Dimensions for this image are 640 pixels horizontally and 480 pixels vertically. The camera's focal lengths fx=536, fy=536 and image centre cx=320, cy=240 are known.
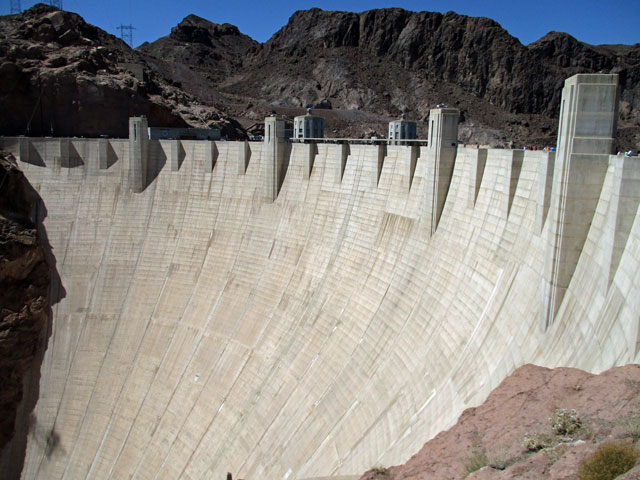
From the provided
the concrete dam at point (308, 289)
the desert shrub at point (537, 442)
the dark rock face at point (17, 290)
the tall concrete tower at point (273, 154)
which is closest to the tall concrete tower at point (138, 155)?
the concrete dam at point (308, 289)

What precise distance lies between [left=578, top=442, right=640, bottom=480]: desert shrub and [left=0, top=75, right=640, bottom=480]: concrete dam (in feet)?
11.3

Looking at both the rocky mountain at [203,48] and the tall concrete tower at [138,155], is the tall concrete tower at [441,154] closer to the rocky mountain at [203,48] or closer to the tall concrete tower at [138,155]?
the tall concrete tower at [138,155]

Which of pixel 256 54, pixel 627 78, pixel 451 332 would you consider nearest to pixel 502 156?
pixel 451 332

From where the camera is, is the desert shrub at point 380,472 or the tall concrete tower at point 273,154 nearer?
the desert shrub at point 380,472

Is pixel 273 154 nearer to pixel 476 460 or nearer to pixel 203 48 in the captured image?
pixel 476 460

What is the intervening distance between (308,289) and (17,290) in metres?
15.8

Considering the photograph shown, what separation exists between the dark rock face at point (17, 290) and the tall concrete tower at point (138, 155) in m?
5.92

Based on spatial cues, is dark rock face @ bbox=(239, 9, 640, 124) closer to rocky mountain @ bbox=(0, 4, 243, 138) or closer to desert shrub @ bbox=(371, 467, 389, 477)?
rocky mountain @ bbox=(0, 4, 243, 138)

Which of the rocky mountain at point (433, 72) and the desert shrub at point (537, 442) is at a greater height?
the rocky mountain at point (433, 72)

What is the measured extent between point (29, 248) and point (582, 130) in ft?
88.5

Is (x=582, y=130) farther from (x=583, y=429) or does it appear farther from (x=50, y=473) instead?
(x=50, y=473)

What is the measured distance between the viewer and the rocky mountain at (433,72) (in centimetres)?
9444

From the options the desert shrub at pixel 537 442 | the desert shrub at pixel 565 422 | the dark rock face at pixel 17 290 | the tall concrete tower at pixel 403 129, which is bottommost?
the dark rock face at pixel 17 290

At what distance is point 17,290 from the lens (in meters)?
27.6
